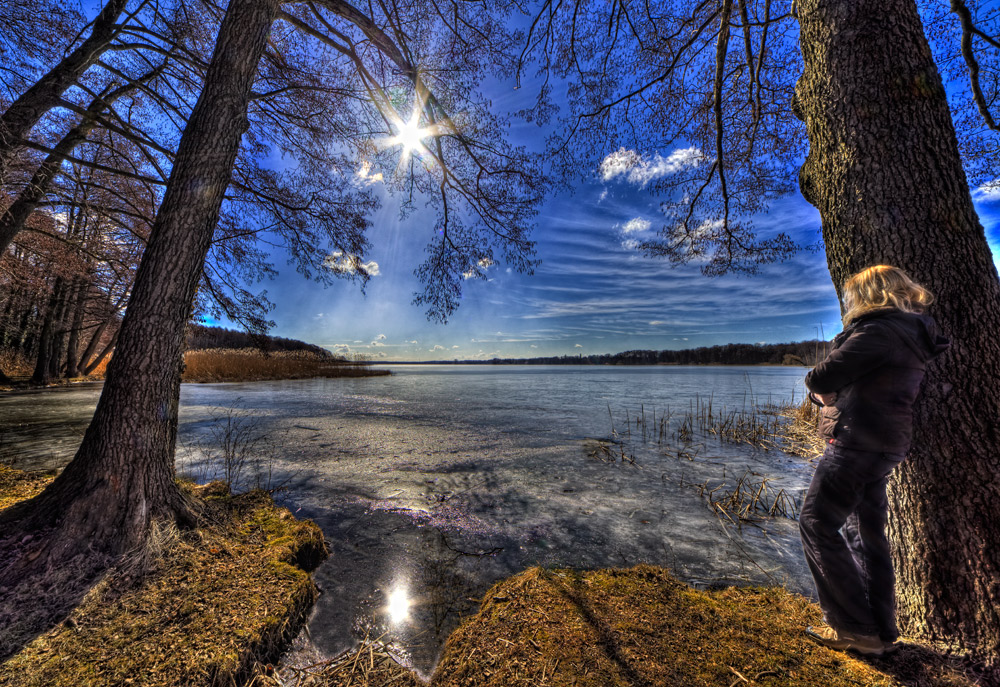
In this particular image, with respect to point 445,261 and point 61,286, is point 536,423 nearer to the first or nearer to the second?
point 445,261

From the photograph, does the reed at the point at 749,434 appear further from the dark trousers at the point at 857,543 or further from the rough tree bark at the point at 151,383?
the rough tree bark at the point at 151,383

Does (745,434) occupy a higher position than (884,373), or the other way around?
(884,373)

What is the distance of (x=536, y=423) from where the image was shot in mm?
10195

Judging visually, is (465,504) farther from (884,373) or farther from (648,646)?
(884,373)

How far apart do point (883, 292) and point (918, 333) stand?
0.22 metres

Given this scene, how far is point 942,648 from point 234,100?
5024 mm

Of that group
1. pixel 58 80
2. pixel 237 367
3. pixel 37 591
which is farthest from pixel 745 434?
pixel 237 367

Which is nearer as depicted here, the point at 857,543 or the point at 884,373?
the point at 884,373

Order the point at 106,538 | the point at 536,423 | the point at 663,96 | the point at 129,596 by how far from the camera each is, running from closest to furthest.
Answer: the point at 129,596 < the point at 106,538 < the point at 663,96 < the point at 536,423

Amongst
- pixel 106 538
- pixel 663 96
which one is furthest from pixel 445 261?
pixel 106 538

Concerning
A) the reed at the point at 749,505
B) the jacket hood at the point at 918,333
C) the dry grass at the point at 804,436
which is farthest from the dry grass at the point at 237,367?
the jacket hood at the point at 918,333

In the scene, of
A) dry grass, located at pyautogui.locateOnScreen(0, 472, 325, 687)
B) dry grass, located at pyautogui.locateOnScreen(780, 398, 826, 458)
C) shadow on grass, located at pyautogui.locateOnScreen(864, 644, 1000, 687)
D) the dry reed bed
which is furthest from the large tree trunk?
dry grass, located at pyautogui.locateOnScreen(780, 398, 826, 458)

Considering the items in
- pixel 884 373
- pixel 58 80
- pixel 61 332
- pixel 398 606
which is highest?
pixel 58 80

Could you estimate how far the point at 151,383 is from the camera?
2.20m
